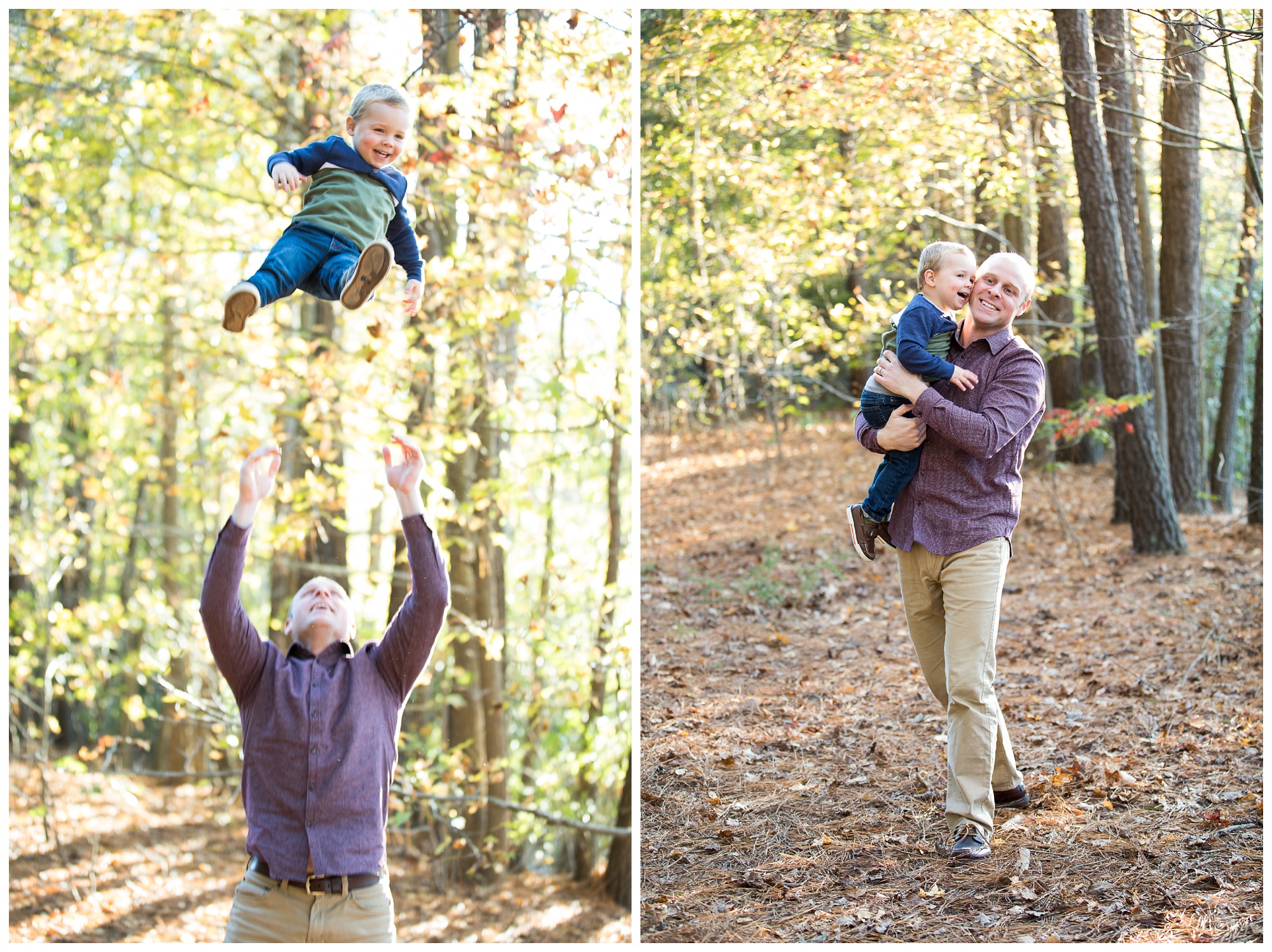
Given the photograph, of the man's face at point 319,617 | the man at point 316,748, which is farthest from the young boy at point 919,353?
the man's face at point 319,617

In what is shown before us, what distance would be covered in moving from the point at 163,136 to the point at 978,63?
5374 millimetres

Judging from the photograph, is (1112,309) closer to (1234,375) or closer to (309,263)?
(1234,375)

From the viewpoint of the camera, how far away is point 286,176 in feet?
6.21

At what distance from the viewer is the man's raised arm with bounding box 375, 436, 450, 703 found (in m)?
1.99

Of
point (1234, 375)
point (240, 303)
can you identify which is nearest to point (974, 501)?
point (240, 303)

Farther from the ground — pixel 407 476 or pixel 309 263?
pixel 309 263

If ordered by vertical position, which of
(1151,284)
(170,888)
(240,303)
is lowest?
(170,888)

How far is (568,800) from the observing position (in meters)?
5.87

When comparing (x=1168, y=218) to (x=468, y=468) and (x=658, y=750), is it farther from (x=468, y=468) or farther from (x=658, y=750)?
(x=658, y=750)

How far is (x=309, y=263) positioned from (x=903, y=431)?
1.40 m

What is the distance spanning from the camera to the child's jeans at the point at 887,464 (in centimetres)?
256

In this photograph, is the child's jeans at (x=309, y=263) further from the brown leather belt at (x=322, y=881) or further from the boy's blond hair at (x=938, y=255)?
the boy's blond hair at (x=938, y=255)

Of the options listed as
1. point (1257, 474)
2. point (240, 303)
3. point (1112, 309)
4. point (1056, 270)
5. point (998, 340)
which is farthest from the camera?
point (1056, 270)

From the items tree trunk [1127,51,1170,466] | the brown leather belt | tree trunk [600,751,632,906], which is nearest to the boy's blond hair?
→ the brown leather belt
